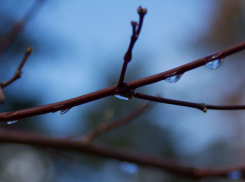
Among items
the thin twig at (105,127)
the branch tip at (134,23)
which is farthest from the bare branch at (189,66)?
the thin twig at (105,127)

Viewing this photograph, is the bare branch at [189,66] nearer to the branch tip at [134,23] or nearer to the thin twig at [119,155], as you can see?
the branch tip at [134,23]

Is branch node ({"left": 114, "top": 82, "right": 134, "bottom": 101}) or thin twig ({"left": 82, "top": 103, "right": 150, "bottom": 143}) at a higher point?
thin twig ({"left": 82, "top": 103, "right": 150, "bottom": 143})

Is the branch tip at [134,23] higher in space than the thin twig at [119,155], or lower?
higher

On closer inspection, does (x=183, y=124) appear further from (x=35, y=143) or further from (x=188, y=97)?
(x=35, y=143)

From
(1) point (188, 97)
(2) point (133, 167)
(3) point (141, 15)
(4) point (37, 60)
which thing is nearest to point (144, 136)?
(1) point (188, 97)

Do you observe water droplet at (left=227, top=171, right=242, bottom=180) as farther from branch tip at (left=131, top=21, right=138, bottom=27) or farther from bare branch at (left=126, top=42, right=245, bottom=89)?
→ branch tip at (left=131, top=21, right=138, bottom=27)

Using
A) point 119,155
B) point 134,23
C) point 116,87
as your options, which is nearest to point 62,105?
point 116,87

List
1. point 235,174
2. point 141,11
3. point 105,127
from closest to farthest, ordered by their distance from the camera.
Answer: point 141,11, point 235,174, point 105,127

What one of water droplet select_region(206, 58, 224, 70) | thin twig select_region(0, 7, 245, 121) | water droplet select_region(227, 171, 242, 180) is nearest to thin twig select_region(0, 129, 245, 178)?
water droplet select_region(227, 171, 242, 180)

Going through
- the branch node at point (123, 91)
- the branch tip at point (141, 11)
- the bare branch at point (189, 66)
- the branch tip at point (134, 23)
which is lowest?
the branch node at point (123, 91)

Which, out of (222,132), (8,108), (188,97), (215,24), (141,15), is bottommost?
(141,15)

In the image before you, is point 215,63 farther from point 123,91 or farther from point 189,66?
point 123,91
